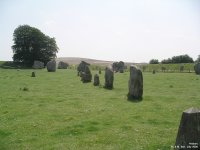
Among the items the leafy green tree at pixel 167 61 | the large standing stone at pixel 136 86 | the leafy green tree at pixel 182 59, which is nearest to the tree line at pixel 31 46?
the leafy green tree at pixel 167 61

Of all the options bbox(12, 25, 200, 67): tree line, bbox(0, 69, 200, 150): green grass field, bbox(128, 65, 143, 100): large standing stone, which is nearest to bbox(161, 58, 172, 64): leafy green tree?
bbox(12, 25, 200, 67): tree line

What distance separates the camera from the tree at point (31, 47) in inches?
3622

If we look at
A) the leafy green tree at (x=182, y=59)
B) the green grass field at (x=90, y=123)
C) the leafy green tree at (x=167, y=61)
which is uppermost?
the leafy green tree at (x=182, y=59)

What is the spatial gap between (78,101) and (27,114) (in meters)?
5.20

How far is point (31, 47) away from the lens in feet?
307

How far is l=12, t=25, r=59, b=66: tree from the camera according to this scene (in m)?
92.0

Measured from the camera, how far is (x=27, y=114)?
18.1 metres

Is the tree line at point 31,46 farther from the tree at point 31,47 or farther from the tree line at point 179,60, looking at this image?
the tree line at point 179,60

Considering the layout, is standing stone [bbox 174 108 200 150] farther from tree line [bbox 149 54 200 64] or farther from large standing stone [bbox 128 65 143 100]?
tree line [bbox 149 54 200 64]

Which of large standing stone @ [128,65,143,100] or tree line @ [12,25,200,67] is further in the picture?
tree line @ [12,25,200,67]

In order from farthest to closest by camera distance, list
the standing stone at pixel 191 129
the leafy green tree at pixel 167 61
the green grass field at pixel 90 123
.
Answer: the leafy green tree at pixel 167 61, the green grass field at pixel 90 123, the standing stone at pixel 191 129

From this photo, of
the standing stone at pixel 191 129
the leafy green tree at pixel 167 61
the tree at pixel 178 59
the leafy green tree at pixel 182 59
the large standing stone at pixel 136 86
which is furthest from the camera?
the leafy green tree at pixel 167 61

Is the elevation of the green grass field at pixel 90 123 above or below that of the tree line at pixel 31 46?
below

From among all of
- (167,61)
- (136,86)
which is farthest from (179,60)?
(136,86)
